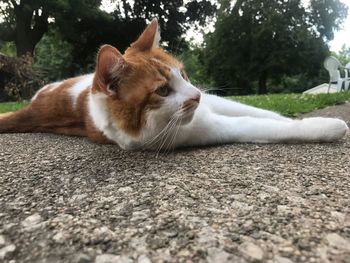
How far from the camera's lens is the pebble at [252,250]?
1.21m

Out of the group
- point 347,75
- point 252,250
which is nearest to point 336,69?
point 347,75

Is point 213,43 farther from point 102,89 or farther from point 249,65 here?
point 102,89

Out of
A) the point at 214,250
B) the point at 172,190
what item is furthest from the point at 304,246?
the point at 172,190

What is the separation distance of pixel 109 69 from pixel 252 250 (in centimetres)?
146

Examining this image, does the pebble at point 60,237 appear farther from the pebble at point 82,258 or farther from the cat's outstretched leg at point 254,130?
the cat's outstretched leg at point 254,130

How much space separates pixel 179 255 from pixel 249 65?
26.5m

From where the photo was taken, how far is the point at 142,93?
240cm

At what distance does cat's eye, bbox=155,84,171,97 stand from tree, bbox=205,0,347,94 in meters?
23.8

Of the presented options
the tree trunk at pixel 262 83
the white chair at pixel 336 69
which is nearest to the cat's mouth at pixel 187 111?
the white chair at pixel 336 69

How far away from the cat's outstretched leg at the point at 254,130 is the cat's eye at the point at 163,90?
0.97 feet

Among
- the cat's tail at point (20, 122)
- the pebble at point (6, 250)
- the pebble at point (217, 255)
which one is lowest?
the pebble at point (6, 250)

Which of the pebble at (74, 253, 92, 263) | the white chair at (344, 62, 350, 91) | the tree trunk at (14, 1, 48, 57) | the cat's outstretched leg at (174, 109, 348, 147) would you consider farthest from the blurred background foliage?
the pebble at (74, 253, 92, 263)

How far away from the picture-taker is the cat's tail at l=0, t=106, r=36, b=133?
3723 millimetres

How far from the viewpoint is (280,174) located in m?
2.01
